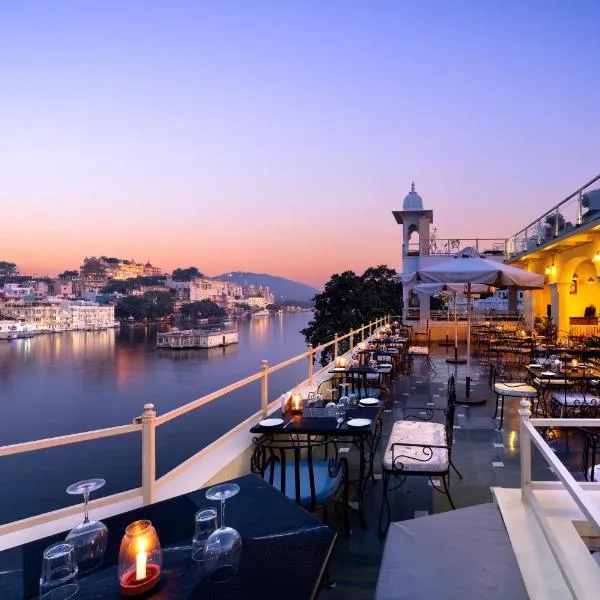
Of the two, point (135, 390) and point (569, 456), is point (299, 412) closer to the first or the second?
point (569, 456)

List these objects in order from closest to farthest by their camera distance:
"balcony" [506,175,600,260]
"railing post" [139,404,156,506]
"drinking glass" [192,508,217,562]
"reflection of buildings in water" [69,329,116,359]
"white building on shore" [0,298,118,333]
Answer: "drinking glass" [192,508,217,562]
"railing post" [139,404,156,506]
"balcony" [506,175,600,260]
"reflection of buildings in water" [69,329,116,359]
"white building on shore" [0,298,118,333]

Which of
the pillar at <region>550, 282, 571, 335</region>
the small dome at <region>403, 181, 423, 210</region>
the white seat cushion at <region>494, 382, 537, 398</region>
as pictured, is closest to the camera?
the white seat cushion at <region>494, 382, 537, 398</region>

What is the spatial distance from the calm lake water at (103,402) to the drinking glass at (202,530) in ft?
34.3

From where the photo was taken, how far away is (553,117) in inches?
823

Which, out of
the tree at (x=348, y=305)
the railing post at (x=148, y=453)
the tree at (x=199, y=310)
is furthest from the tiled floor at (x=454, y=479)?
the tree at (x=199, y=310)

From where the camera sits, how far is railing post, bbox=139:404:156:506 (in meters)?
2.48

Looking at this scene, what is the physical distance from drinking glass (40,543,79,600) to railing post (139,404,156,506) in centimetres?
111

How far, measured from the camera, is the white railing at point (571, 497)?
162 cm

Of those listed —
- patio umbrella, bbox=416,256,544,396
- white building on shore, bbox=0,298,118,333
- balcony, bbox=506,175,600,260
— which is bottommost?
white building on shore, bbox=0,298,118,333

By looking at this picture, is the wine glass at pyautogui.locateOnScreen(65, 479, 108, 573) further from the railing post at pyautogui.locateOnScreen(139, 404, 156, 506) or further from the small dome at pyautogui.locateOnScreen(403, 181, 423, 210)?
the small dome at pyautogui.locateOnScreen(403, 181, 423, 210)

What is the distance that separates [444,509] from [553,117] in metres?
23.5

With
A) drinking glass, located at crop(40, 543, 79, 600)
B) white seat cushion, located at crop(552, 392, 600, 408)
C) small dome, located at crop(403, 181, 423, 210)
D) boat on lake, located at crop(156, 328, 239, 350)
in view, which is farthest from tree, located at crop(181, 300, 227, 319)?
drinking glass, located at crop(40, 543, 79, 600)

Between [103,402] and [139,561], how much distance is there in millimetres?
54723

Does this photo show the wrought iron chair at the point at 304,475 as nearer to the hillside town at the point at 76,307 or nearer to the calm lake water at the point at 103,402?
the calm lake water at the point at 103,402
